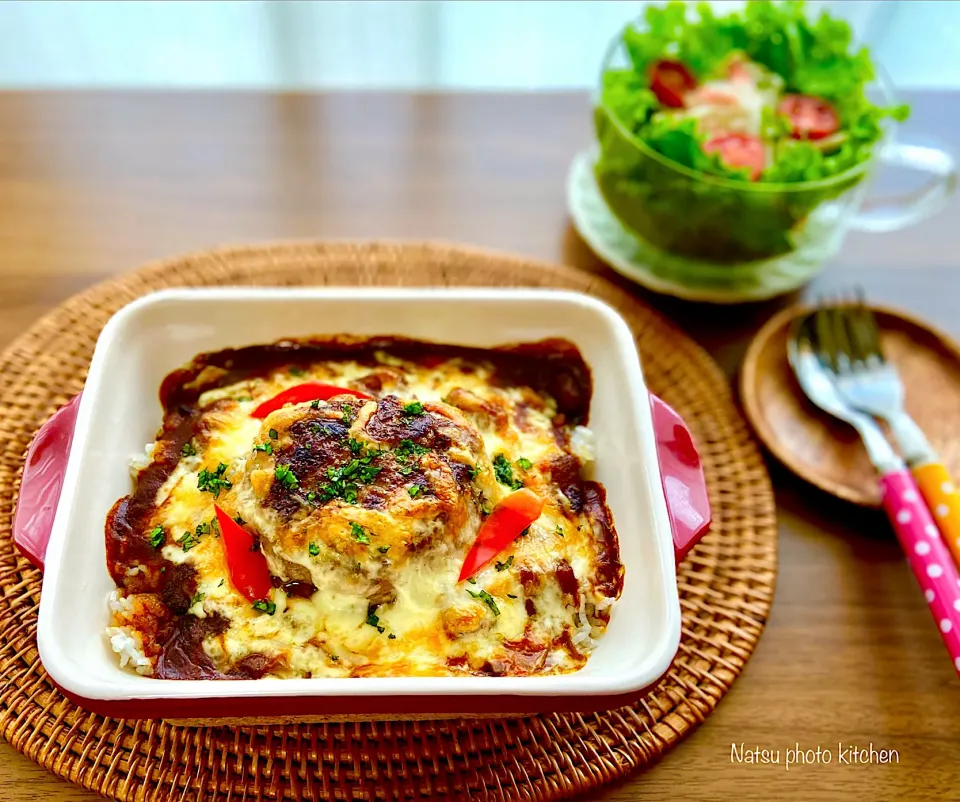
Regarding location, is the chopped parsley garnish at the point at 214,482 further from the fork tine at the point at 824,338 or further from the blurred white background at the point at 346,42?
the blurred white background at the point at 346,42

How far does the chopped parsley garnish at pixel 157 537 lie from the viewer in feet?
5.28

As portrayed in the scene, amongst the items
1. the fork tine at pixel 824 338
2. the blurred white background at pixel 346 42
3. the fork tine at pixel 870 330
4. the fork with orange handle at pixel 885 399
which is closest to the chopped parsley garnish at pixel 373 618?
the fork with orange handle at pixel 885 399

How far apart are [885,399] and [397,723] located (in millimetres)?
1436

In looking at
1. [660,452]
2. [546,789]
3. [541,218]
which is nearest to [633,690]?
[546,789]

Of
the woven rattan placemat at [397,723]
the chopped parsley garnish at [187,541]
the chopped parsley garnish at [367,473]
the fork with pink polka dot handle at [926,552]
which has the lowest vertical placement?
the woven rattan placemat at [397,723]

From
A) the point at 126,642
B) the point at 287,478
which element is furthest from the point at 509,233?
the point at 126,642

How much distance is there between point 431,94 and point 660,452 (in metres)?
1.79

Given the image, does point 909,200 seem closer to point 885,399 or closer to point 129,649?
point 885,399

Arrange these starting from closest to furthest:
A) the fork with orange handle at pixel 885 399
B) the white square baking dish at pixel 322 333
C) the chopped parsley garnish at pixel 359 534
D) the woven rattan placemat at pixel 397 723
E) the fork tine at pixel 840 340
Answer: the white square baking dish at pixel 322 333 → the chopped parsley garnish at pixel 359 534 → the woven rattan placemat at pixel 397 723 → the fork with orange handle at pixel 885 399 → the fork tine at pixel 840 340

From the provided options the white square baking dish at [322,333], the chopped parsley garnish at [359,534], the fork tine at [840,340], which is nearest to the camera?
the white square baking dish at [322,333]

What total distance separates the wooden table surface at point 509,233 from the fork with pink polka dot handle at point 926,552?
0.14 metres

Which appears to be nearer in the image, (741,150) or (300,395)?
(300,395)

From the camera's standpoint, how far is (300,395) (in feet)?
5.94

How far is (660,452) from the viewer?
1.73m
